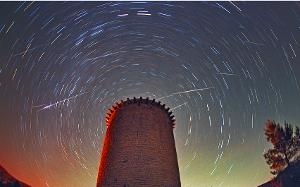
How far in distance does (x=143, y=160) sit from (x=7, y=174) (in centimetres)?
4061

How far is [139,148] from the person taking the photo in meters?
17.7

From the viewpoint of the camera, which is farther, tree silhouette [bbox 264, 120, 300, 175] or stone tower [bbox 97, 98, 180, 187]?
tree silhouette [bbox 264, 120, 300, 175]

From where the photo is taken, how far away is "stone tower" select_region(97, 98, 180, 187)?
17062 millimetres

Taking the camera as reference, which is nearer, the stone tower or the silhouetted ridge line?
the stone tower

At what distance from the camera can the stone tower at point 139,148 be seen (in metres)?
17.1

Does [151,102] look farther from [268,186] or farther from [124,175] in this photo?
[268,186]

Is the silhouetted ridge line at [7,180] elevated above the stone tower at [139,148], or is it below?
above

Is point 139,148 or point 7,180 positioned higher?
point 7,180

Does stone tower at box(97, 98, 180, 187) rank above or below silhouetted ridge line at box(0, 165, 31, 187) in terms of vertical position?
below

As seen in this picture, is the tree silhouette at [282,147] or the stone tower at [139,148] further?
the tree silhouette at [282,147]

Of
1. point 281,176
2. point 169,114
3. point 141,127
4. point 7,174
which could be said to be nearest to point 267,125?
point 281,176

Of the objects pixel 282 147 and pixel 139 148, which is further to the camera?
pixel 282 147

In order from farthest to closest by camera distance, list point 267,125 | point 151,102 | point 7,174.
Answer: point 7,174, point 267,125, point 151,102

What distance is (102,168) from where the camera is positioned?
729 inches
